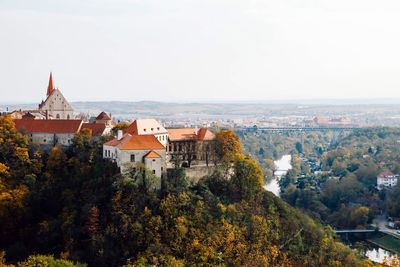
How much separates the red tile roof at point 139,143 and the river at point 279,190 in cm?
3049

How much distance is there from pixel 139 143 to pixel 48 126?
12.8 meters

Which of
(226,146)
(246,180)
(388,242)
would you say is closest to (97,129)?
(226,146)

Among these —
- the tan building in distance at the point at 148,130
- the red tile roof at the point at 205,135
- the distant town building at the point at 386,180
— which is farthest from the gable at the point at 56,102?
the distant town building at the point at 386,180

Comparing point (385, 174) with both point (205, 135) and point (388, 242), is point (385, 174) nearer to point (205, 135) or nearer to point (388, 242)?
point (388, 242)

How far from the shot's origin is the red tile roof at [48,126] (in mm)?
54719

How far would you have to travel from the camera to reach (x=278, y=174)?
124875 mm

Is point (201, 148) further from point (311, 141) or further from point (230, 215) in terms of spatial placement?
point (311, 141)

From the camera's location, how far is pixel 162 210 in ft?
144

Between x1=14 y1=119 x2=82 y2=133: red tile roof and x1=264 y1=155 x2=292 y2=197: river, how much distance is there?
48787 millimetres

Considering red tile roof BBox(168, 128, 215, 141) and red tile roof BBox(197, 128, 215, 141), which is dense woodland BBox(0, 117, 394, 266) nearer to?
red tile roof BBox(197, 128, 215, 141)

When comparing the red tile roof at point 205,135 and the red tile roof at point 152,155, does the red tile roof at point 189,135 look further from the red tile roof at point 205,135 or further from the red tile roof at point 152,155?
the red tile roof at point 152,155

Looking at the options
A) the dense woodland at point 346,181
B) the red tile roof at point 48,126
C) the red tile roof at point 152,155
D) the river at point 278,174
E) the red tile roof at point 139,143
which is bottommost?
the river at point 278,174

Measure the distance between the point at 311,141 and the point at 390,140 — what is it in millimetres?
37358

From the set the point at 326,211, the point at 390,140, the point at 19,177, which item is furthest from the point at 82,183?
the point at 390,140
